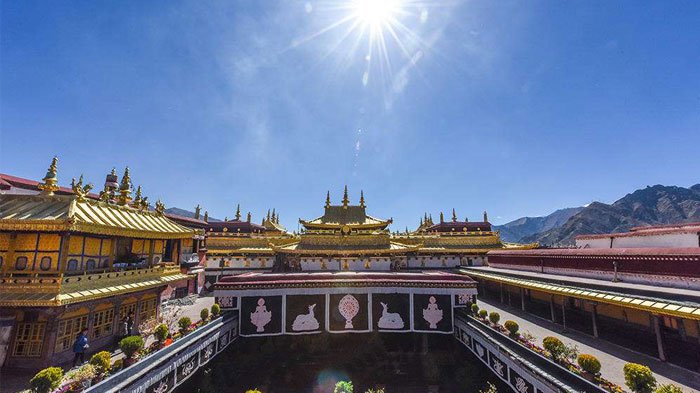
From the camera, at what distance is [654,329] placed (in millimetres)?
14094

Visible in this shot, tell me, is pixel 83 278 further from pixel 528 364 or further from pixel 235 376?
pixel 528 364

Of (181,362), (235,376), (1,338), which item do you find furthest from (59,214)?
(235,376)

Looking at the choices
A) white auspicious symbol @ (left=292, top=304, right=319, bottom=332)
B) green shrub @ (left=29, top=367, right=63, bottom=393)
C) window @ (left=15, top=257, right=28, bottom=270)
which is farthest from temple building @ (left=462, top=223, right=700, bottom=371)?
window @ (left=15, top=257, right=28, bottom=270)

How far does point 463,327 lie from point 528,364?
673 cm

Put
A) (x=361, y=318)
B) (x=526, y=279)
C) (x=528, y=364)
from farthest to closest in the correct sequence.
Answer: (x=526, y=279) < (x=361, y=318) < (x=528, y=364)

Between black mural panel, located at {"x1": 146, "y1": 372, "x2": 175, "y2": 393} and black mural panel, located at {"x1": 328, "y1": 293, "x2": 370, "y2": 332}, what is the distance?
9.43 m

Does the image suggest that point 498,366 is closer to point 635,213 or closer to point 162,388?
point 162,388

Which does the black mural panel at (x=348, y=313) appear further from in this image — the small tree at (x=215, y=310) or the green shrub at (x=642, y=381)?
the green shrub at (x=642, y=381)

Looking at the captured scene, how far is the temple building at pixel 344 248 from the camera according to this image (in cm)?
3384

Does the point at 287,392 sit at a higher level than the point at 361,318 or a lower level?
lower

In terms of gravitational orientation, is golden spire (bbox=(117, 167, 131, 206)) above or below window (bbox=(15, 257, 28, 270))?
above

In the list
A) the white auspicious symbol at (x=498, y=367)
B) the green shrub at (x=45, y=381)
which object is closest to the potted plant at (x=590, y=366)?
the white auspicious symbol at (x=498, y=367)

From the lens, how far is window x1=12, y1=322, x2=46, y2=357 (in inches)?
498

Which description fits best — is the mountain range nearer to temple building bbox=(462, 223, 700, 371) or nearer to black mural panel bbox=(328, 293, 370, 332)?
temple building bbox=(462, 223, 700, 371)
